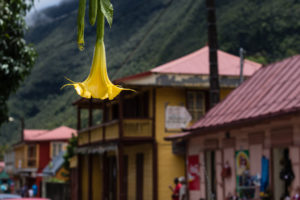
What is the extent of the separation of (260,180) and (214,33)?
646cm

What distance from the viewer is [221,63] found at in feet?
96.1

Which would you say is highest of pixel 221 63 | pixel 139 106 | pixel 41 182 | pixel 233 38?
pixel 233 38

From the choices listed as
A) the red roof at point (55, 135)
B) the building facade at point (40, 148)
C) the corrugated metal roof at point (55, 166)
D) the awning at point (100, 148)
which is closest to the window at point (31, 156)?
the building facade at point (40, 148)

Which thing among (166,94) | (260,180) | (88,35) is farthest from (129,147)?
(88,35)

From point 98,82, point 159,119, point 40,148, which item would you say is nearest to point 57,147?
point 40,148

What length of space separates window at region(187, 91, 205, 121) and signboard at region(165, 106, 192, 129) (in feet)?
2.45

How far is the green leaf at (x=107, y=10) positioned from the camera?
1.23 metres

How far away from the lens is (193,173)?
66.3 feet

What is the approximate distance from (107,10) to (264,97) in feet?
49.1

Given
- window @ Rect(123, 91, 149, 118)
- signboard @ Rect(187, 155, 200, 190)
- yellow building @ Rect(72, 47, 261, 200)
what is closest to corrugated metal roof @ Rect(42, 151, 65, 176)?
window @ Rect(123, 91, 149, 118)

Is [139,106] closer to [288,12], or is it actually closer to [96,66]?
[96,66]

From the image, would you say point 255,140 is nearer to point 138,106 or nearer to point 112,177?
point 138,106

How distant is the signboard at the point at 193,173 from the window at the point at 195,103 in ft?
22.3

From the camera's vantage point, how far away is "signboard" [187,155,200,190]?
19.9 meters
